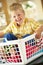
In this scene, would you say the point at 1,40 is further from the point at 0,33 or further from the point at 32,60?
the point at 32,60

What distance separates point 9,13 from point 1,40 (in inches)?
9.4

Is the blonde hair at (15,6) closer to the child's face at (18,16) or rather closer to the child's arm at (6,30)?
the child's face at (18,16)

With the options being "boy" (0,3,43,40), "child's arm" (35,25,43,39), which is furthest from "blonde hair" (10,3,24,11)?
"child's arm" (35,25,43,39)

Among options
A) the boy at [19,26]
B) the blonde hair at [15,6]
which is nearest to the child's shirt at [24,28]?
the boy at [19,26]

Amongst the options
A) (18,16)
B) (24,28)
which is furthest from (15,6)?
(24,28)

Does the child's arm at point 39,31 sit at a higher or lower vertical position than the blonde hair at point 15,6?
lower

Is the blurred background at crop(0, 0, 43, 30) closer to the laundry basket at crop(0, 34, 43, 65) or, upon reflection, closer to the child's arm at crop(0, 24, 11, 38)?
the child's arm at crop(0, 24, 11, 38)

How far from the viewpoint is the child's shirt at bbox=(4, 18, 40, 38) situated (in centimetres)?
117

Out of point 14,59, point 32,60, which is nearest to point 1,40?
point 14,59

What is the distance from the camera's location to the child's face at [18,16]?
46.1 inches

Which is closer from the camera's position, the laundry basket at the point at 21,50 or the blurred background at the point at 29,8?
the laundry basket at the point at 21,50

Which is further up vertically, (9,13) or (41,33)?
(9,13)

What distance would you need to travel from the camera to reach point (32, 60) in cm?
114

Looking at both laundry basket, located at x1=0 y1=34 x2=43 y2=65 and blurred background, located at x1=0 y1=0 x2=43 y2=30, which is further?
blurred background, located at x1=0 y1=0 x2=43 y2=30
